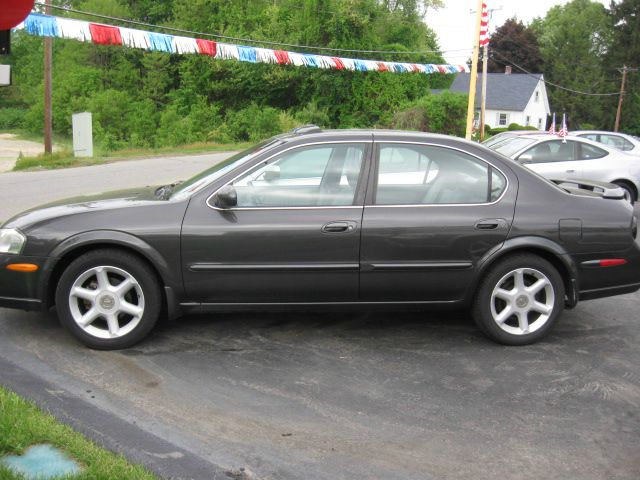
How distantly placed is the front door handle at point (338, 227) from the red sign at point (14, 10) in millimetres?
2268

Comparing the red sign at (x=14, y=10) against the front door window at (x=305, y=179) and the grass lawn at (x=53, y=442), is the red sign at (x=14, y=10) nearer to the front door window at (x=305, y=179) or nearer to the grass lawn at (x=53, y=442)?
the front door window at (x=305, y=179)

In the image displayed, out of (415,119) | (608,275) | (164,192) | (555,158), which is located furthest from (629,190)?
(415,119)

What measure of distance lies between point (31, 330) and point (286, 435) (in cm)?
254

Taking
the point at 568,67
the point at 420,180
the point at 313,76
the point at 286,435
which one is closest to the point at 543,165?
the point at 420,180

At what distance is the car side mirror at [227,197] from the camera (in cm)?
481

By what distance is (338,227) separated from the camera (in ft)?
16.1

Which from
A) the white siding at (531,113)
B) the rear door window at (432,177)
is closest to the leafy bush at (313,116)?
the white siding at (531,113)

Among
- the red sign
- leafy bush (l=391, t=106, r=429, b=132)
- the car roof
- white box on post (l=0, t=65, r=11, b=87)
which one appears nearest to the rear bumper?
the car roof

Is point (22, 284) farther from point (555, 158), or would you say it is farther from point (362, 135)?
point (555, 158)

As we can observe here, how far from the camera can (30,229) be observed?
4.90m

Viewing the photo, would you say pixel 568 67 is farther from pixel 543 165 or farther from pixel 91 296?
pixel 91 296

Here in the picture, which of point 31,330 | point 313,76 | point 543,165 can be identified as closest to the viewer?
point 31,330

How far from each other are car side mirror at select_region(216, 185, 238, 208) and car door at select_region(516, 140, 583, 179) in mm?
7768

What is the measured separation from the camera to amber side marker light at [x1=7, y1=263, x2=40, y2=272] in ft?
15.8
